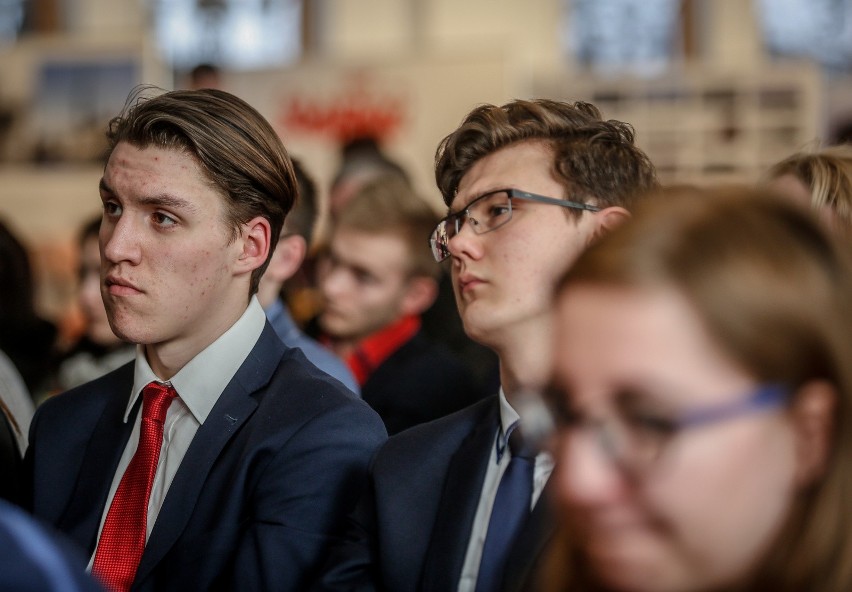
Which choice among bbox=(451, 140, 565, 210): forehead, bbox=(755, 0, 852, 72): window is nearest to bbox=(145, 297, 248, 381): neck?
bbox=(451, 140, 565, 210): forehead

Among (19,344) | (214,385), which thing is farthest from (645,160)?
(19,344)

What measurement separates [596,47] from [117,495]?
7.27m

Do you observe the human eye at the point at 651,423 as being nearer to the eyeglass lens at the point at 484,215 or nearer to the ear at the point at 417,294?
the eyeglass lens at the point at 484,215

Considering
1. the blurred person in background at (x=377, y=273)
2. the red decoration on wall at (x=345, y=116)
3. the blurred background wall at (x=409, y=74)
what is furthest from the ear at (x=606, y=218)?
the red decoration on wall at (x=345, y=116)

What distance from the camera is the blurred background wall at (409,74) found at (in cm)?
725

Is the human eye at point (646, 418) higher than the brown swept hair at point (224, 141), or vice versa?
the brown swept hair at point (224, 141)

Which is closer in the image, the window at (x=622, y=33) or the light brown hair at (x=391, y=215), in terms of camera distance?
the light brown hair at (x=391, y=215)

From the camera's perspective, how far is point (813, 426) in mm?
949

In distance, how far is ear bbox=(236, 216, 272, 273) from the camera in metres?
2.09

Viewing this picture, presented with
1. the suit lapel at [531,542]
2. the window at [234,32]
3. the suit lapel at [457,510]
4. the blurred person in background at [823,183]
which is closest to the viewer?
the suit lapel at [531,542]

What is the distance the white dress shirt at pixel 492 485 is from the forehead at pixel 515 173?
0.42 meters

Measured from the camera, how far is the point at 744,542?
0.93 meters

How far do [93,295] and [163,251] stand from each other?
231 cm

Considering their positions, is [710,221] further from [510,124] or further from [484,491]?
[510,124]
